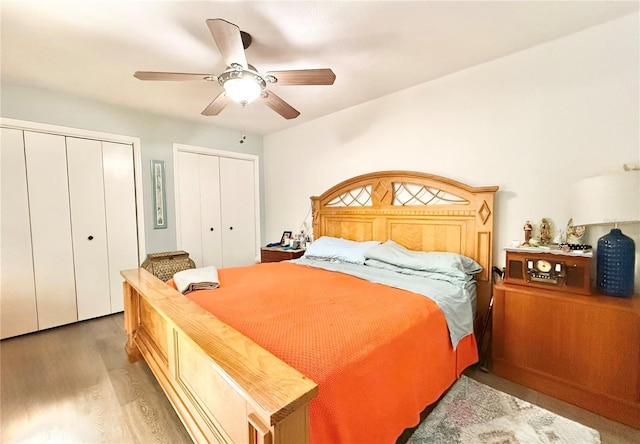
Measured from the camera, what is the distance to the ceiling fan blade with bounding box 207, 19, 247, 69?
4.40 ft

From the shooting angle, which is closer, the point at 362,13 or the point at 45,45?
the point at 362,13

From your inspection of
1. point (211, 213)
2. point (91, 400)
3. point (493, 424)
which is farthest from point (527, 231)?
point (211, 213)

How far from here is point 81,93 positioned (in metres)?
2.86

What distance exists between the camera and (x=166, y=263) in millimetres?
3332

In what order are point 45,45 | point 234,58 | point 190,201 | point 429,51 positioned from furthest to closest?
point 190,201 < point 429,51 < point 45,45 < point 234,58

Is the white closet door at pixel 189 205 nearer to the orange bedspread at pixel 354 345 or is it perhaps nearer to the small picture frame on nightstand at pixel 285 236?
the small picture frame on nightstand at pixel 285 236

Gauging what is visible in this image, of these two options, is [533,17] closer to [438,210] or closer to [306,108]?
[438,210]

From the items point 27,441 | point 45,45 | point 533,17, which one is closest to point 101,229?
point 45,45

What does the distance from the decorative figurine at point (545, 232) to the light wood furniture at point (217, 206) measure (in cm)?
364

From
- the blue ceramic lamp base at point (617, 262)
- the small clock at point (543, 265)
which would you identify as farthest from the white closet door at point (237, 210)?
the blue ceramic lamp base at point (617, 262)

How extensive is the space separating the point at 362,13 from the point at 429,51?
732mm

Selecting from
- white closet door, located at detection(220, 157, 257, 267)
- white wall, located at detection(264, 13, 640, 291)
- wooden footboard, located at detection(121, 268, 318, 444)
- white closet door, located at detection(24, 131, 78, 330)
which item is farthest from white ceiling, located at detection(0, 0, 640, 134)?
wooden footboard, located at detection(121, 268, 318, 444)

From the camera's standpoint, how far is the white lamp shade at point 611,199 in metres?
1.54

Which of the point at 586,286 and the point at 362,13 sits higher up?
the point at 362,13
